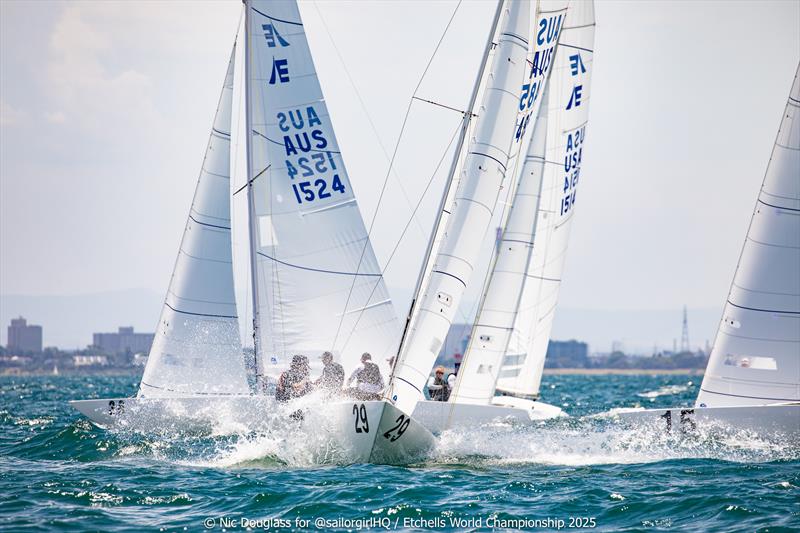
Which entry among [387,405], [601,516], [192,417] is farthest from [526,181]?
[601,516]

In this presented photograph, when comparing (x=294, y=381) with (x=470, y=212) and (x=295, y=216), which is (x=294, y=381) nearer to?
(x=295, y=216)

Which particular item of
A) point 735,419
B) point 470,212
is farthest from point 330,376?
point 735,419

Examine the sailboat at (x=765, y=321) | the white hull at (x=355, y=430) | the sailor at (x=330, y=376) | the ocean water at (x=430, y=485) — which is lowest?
the ocean water at (x=430, y=485)

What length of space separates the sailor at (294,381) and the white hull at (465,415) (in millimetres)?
1959

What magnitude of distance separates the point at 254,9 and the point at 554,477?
30.8ft

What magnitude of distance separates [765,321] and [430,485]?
6.54m

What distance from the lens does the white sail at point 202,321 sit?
1886 cm

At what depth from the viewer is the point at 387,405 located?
13.0 metres

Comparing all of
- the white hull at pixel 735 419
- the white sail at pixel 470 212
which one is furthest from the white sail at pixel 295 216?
the white hull at pixel 735 419

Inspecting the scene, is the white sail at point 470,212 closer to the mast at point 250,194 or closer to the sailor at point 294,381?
the sailor at point 294,381

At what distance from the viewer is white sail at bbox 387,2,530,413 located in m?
13.7

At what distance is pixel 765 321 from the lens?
15.9 m

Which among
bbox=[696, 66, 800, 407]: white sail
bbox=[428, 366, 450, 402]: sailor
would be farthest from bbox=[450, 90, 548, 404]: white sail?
bbox=[696, 66, 800, 407]: white sail

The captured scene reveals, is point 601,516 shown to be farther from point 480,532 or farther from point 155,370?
point 155,370
